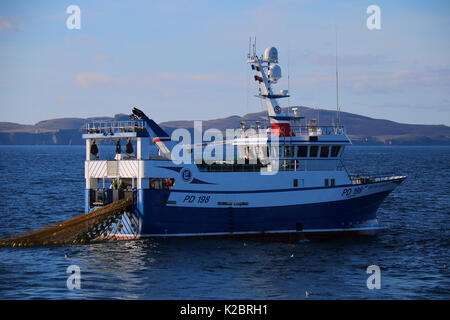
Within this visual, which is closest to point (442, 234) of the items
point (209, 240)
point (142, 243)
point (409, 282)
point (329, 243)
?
point (329, 243)

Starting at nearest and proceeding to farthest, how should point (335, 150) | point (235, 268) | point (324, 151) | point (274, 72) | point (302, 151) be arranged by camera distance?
point (235, 268) < point (302, 151) < point (324, 151) < point (335, 150) < point (274, 72)

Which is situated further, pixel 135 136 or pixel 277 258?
pixel 135 136

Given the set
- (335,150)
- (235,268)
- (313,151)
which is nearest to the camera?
(235,268)

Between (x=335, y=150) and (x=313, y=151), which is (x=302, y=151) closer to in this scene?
(x=313, y=151)

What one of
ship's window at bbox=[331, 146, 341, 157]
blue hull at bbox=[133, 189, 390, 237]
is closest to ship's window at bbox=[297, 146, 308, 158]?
ship's window at bbox=[331, 146, 341, 157]

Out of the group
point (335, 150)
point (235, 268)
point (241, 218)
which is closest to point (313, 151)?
point (335, 150)

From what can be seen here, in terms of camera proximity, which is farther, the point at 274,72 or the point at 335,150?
the point at 274,72

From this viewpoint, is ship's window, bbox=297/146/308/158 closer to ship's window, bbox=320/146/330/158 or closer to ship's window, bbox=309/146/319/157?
ship's window, bbox=309/146/319/157

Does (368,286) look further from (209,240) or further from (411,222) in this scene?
(411,222)

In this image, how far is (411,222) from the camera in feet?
145

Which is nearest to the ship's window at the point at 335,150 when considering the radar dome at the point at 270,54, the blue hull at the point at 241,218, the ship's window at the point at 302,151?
the ship's window at the point at 302,151

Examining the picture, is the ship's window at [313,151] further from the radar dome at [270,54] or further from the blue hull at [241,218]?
the radar dome at [270,54]
